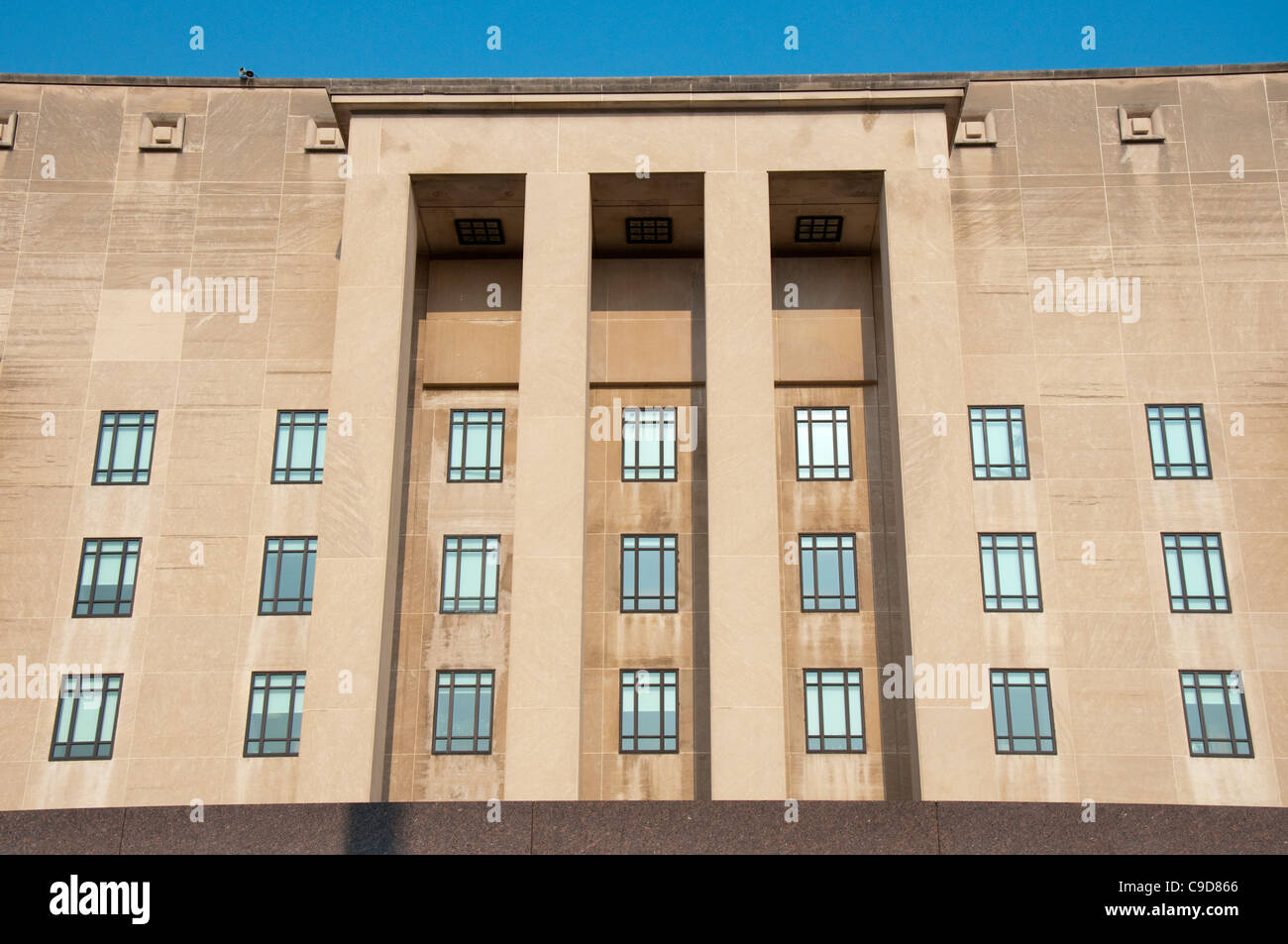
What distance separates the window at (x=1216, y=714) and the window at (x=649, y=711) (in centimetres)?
1144

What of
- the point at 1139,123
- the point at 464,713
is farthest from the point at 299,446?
the point at 1139,123

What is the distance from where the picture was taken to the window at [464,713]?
27.6 metres

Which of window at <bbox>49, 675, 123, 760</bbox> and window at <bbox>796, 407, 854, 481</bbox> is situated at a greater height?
window at <bbox>796, 407, 854, 481</bbox>

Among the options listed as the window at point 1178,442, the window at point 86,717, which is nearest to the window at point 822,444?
the window at point 1178,442

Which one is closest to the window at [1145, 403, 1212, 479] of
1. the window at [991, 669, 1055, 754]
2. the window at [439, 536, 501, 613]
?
the window at [991, 669, 1055, 754]

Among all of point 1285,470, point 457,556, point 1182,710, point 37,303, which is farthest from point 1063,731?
point 37,303

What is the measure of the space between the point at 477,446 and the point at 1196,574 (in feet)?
56.8

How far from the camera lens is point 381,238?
29031 millimetres

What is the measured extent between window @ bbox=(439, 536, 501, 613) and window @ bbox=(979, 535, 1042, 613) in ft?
37.4

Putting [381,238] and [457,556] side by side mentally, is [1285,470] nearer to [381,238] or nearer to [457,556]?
[457,556]

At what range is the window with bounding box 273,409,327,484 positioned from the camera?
29.3m

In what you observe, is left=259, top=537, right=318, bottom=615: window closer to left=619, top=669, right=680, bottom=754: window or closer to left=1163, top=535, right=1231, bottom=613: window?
left=619, top=669, right=680, bottom=754: window
